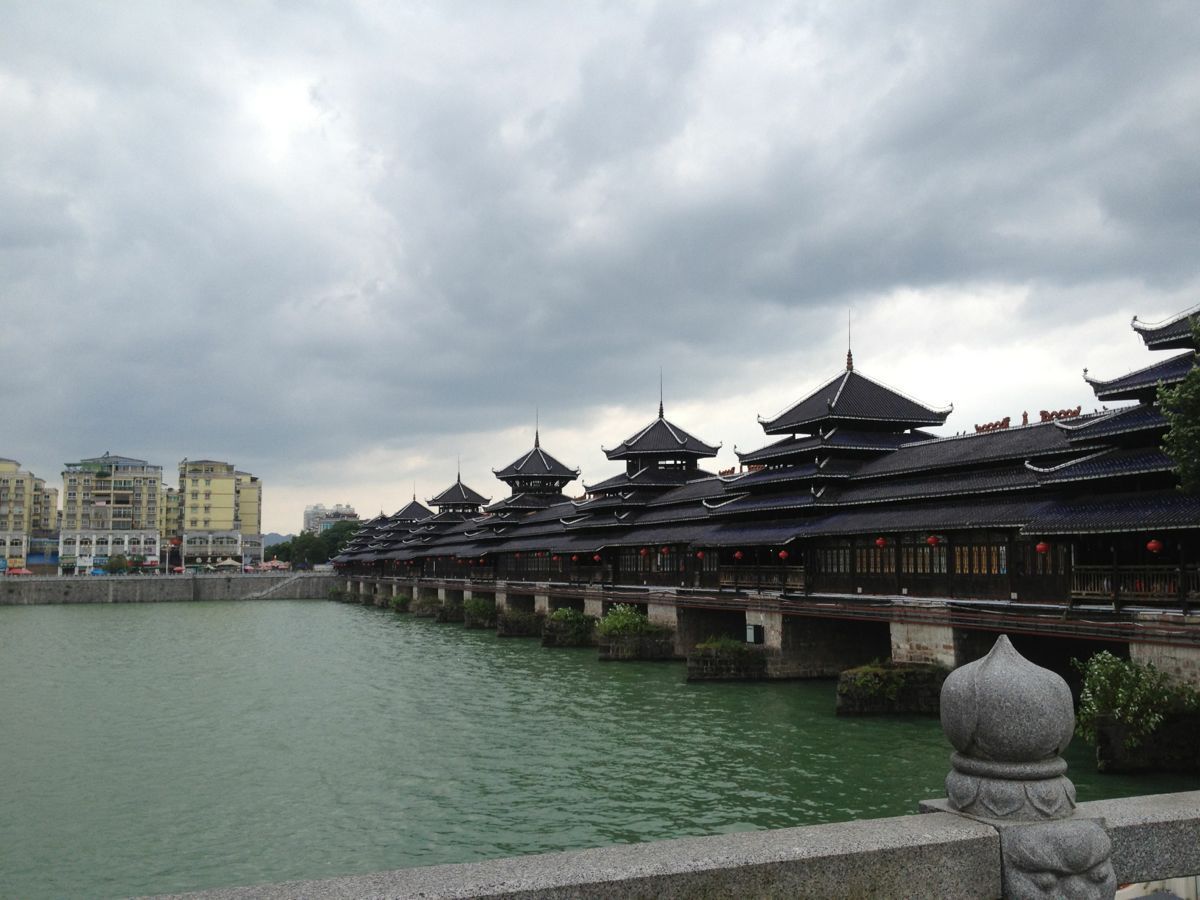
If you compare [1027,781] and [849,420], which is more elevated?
[849,420]

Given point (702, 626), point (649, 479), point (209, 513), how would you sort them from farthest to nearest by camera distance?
point (209, 513) < point (649, 479) < point (702, 626)

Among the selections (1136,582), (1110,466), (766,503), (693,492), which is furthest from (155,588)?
(1136,582)

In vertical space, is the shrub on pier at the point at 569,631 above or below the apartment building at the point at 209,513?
below

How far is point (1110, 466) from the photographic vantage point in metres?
25.0

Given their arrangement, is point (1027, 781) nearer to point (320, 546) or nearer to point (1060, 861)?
point (1060, 861)

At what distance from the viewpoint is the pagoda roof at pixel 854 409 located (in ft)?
131

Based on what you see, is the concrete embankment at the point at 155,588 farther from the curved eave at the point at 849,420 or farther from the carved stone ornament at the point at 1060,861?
the carved stone ornament at the point at 1060,861

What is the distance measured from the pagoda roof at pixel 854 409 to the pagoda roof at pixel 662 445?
18.4m

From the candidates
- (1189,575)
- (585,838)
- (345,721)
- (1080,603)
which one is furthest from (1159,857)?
(345,721)

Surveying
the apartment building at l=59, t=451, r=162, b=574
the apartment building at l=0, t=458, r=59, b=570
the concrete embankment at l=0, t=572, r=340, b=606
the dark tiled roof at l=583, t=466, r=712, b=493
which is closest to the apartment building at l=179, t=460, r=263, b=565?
the apartment building at l=59, t=451, r=162, b=574

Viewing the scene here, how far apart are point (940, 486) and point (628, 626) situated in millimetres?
15096

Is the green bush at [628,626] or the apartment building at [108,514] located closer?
the green bush at [628,626]

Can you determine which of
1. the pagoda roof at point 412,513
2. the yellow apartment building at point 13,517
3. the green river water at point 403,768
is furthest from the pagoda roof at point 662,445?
the yellow apartment building at point 13,517

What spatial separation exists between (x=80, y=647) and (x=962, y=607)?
4864cm
